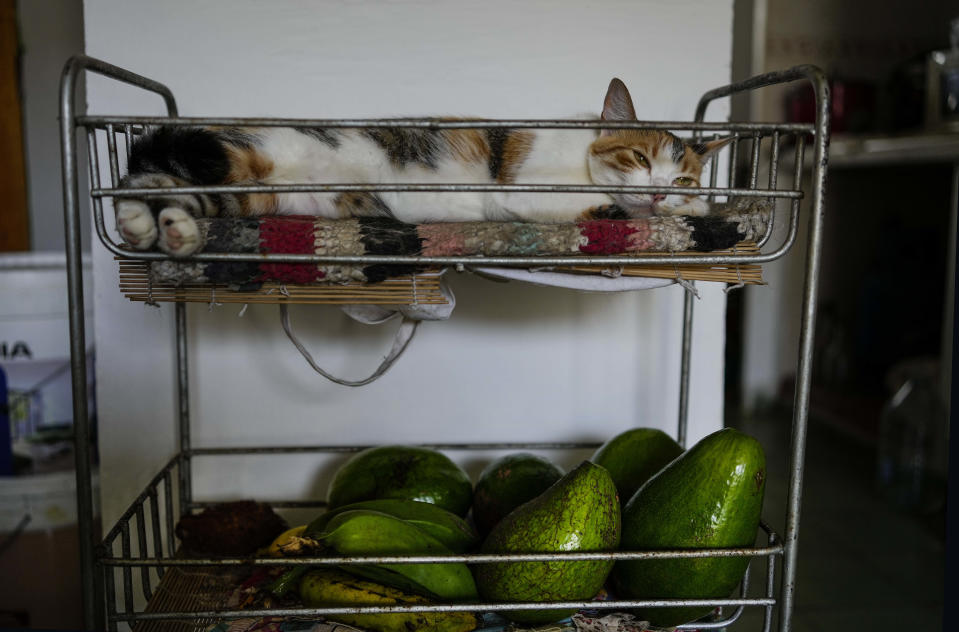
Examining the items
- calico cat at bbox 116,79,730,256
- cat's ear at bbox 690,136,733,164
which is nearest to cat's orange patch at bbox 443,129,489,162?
calico cat at bbox 116,79,730,256

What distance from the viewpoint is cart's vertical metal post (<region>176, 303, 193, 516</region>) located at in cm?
101

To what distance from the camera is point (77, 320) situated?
0.65 metres

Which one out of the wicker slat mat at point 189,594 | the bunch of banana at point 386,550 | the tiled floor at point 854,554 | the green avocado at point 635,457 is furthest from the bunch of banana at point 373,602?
the tiled floor at point 854,554

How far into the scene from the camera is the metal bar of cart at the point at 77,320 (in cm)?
63

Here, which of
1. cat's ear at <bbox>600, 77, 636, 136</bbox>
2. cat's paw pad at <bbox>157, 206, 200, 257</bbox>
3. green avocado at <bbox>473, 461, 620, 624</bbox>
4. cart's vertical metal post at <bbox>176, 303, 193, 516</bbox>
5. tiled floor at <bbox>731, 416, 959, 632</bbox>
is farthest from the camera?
tiled floor at <bbox>731, 416, 959, 632</bbox>

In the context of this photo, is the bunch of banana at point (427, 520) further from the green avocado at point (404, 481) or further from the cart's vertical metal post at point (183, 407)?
the cart's vertical metal post at point (183, 407)

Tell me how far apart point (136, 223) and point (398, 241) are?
0.22 meters

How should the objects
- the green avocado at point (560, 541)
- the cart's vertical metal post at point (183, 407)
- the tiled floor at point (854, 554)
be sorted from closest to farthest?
the green avocado at point (560, 541) → the cart's vertical metal post at point (183, 407) → the tiled floor at point (854, 554)

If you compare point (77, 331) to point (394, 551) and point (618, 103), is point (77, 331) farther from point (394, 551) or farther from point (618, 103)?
point (618, 103)

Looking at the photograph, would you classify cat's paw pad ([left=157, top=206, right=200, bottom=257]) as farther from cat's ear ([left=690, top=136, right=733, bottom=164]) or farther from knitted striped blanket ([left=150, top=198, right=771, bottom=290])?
cat's ear ([left=690, top=136, right=733, bottom=164])

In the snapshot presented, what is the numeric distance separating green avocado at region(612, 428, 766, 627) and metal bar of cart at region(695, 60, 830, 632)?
0.04 meters

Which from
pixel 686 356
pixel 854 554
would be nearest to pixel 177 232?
pixel 686 356

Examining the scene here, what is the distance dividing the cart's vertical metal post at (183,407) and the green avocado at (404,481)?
249 mm

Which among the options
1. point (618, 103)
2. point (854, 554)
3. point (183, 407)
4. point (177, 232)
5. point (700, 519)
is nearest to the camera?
point (177, 232)
